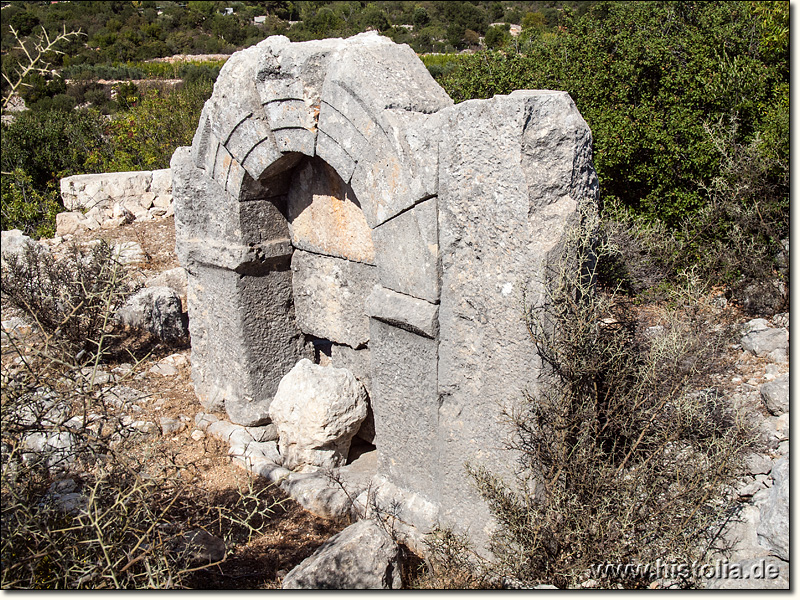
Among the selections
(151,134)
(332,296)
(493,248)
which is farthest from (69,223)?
(493,248)

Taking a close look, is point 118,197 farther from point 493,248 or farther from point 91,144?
point 493,248

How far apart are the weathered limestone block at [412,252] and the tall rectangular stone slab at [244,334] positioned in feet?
4.47

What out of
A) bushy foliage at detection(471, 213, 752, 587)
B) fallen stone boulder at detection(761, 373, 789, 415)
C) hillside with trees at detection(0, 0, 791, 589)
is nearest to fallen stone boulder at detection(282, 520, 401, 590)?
hillside with trees at detection(0, 0, 791, 589)

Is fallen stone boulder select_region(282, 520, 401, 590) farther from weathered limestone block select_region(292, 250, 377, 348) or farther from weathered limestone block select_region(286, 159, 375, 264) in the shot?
weathered limestone block select_region(286, 159, 375, 264)

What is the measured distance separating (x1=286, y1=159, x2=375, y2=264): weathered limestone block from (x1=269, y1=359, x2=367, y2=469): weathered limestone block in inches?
30.7

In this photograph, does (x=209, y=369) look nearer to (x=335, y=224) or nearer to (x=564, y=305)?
(x=335, y=224)

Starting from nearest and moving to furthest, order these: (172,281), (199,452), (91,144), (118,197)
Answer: (199,452), (172,281), (118,197), (91,144)

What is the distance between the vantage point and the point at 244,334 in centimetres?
488

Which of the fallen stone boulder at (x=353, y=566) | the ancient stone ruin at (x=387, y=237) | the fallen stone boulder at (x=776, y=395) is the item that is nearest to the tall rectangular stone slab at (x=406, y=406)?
the ancient stone ruin at (x=387, y=237)

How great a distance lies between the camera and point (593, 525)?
10.5 ft

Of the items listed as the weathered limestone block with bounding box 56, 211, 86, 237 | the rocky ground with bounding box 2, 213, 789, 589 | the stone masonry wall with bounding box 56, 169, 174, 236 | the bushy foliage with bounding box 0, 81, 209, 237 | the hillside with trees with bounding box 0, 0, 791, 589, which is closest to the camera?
the hillside with trees with bounding box 0, 0, 791, 589

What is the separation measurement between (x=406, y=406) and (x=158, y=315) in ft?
11.2

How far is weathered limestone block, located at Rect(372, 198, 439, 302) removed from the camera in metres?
3.51

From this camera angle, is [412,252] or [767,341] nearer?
[412,252]
